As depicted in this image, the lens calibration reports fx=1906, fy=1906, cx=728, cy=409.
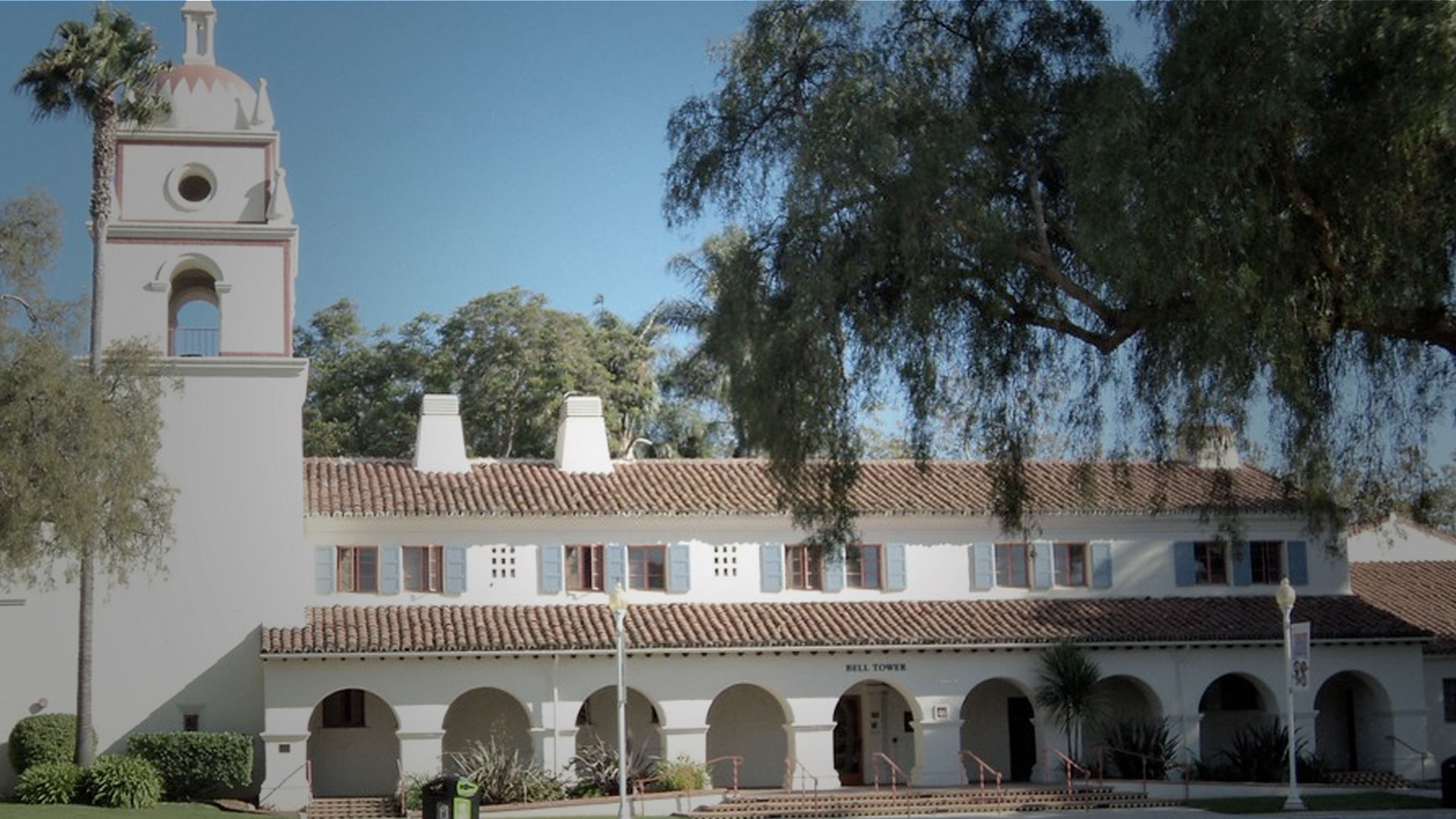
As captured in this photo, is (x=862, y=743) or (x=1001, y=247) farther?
(x=862, y=743)

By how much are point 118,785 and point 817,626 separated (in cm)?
1371

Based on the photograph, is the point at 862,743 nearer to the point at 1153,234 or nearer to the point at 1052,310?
the point at 1052,310

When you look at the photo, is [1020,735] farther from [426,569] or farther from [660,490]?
→ [426,569]

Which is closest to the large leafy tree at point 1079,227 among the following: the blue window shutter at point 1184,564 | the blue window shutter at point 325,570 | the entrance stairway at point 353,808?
the entrance stairway at point 353,808

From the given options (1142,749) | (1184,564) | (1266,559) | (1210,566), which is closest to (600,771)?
(1142,749)

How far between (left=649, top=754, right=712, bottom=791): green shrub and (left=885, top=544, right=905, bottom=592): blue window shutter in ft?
19.8

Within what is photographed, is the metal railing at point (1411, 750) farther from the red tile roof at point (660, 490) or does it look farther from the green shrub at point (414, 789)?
the green shrub at point (414, 789)

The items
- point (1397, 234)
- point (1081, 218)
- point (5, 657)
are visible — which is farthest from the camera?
point (5, 657)

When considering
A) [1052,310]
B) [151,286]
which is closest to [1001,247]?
[1052,310]

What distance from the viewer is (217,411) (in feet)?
120

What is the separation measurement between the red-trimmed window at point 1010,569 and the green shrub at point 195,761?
16.0 m

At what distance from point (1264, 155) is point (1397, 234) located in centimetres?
135

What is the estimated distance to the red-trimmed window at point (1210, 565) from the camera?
4159 cm

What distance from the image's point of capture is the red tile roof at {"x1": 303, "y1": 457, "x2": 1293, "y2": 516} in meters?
38.5
